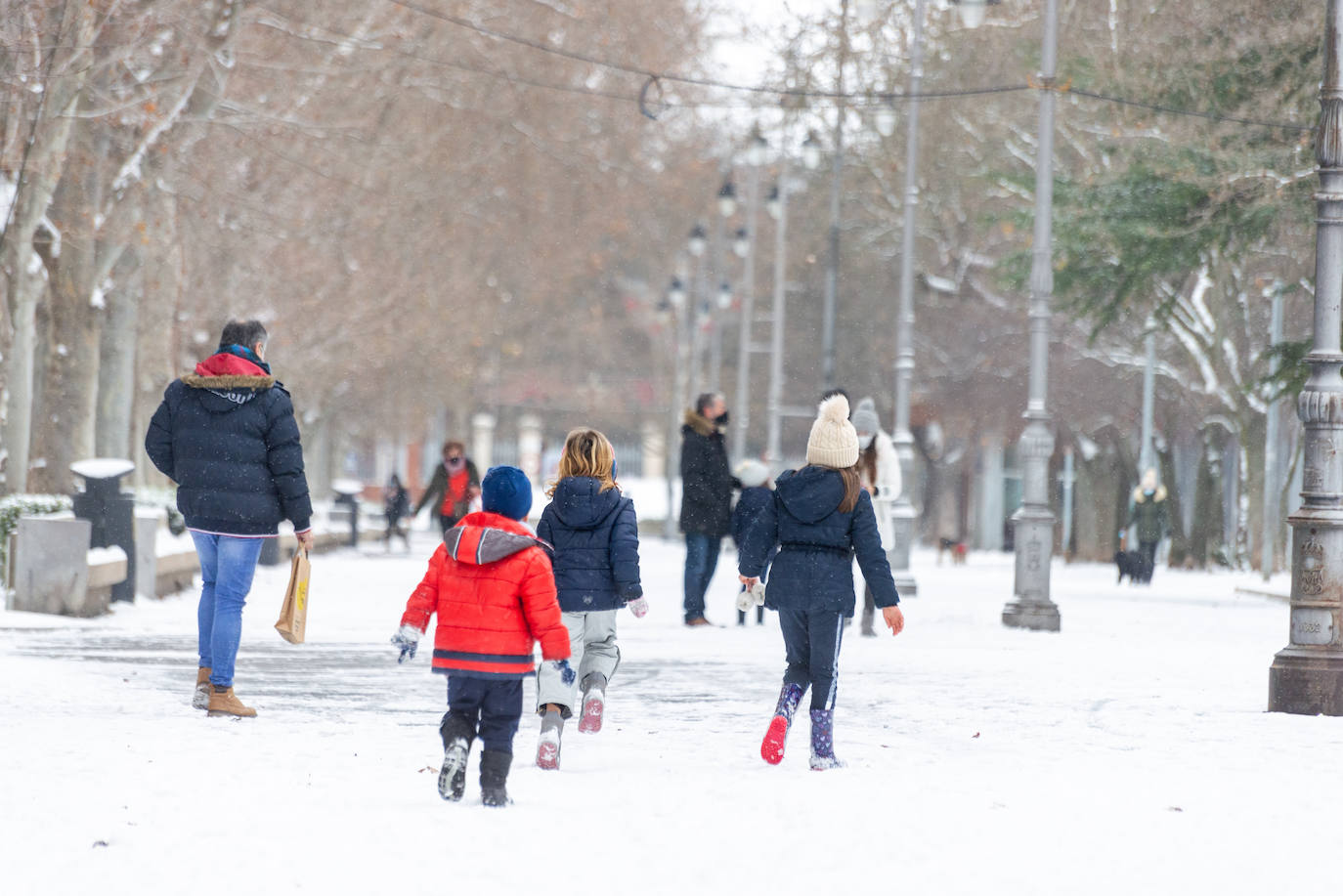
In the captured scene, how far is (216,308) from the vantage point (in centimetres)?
3488

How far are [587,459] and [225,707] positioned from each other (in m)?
2.16

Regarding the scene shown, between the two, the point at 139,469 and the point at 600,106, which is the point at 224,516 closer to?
the point at 139,469

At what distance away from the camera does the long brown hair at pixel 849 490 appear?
8.58 m

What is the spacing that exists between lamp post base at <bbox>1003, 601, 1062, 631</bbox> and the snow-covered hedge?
797cm

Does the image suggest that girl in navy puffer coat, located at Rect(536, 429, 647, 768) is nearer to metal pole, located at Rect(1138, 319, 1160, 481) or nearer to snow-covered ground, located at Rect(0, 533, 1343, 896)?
snow-covered ground, located at Rect(0, 533, 1343, 896)

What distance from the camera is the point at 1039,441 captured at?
18.2 metres

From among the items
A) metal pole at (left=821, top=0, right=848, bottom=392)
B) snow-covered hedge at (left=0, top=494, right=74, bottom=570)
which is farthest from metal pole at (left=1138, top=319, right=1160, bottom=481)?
snow-covered hedge at (left=0, top=494, right=74, bottom=570)

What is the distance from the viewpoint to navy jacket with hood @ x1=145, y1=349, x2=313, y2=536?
31.1ft

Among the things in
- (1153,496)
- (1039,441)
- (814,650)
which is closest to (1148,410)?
(1153,496)

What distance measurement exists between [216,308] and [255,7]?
43.2ft

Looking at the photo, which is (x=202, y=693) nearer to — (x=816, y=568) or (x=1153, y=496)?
(x=816, y=568)

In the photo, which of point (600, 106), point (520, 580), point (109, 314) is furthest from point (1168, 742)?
point (600, 106)

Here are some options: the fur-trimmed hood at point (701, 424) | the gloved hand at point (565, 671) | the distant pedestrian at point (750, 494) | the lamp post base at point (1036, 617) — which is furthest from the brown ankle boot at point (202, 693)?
the lamp post base at point (1036, 617)

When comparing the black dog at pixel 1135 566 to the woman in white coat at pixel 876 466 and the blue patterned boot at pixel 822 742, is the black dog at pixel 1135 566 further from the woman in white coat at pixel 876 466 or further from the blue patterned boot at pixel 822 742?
the blue patterned boot at pixel 822 742
